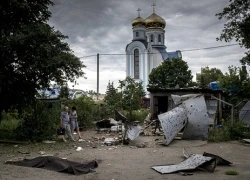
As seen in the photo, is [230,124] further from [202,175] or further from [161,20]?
[161,20]

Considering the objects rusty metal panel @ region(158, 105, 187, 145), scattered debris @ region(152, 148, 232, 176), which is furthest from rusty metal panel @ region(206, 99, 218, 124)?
scattered debris @ region(152, 148, 232, 176)

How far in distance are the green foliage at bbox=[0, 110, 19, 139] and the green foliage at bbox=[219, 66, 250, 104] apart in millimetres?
12693

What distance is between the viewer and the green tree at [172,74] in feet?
127

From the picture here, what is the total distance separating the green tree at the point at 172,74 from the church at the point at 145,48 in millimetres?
7054

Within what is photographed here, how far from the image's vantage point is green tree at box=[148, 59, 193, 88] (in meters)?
38.6

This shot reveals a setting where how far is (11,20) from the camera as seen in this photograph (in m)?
14.8

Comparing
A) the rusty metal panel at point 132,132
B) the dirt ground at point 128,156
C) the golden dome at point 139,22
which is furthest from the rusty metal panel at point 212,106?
the golden dome at point 139,22

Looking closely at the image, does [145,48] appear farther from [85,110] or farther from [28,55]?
[28,55]

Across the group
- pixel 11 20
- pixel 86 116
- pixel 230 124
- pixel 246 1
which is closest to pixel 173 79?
pixel 86 116

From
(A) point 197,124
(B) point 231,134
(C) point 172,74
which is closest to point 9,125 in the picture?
(A) point 197,124

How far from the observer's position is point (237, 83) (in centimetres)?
1872

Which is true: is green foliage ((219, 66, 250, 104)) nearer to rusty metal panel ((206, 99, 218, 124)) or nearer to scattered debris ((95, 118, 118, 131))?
rusty metal panel ((206, 99, 218, 124))

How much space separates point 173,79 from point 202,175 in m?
31.4

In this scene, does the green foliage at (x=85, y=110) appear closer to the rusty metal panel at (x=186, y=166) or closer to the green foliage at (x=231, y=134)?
the green foliage at (x=231, y=134)
